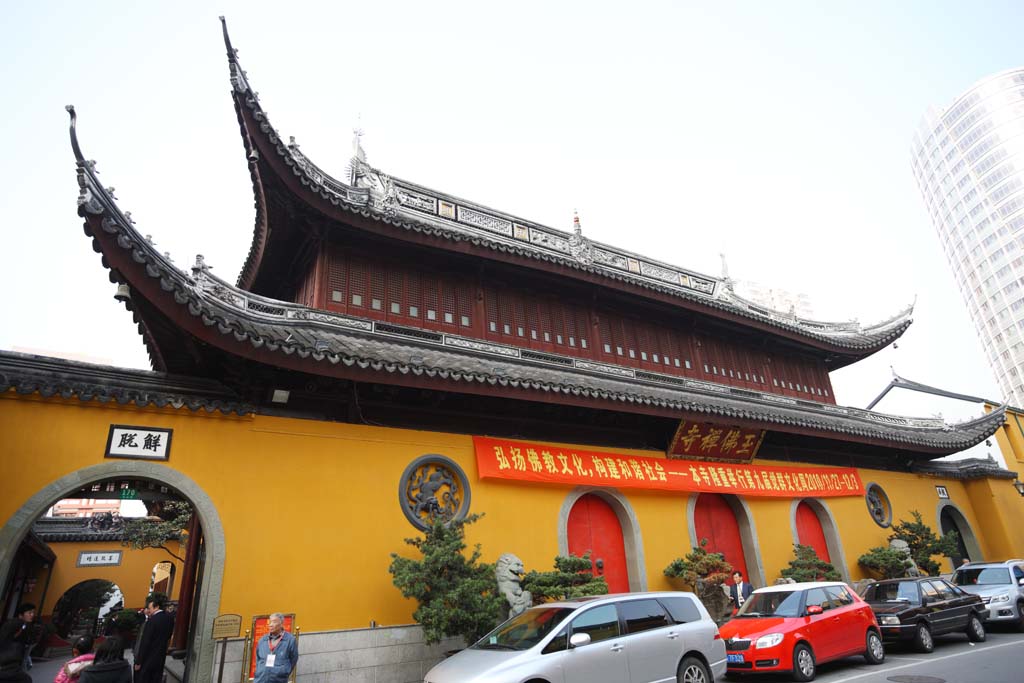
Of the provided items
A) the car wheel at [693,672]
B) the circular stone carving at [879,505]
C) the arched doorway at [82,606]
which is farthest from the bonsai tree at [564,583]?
the arched doorway at [82,606]

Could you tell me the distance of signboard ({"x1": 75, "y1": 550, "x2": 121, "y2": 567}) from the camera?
66.2ft

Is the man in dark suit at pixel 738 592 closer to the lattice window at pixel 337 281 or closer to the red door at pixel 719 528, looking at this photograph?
the red door at pixel 719 528

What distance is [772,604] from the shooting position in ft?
28.7

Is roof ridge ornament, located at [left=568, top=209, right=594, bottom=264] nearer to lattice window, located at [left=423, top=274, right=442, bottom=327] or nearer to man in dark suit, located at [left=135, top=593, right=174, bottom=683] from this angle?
lattice window, located at [left=423, top=274, right=442, bottom=327]

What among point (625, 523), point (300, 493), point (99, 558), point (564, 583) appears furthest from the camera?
point (99, 558)

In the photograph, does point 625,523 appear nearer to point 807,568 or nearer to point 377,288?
point 807,568

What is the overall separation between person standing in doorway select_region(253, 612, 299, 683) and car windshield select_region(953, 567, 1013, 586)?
13201 mm

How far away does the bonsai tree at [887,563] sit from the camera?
14258 millimetres

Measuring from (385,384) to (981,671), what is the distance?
877 centimetres

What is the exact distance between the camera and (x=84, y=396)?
7336mm

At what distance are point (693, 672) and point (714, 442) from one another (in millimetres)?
6385

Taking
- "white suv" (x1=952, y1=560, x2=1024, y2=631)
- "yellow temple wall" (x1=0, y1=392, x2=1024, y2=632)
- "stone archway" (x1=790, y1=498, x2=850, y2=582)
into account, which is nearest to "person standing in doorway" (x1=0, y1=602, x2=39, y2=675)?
"yellow temple wall" (x1=0, y1=392, x2=1024, y2=632)

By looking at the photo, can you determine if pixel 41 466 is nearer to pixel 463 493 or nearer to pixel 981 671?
pixel 463 493

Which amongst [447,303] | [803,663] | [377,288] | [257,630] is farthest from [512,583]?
[377,288]
